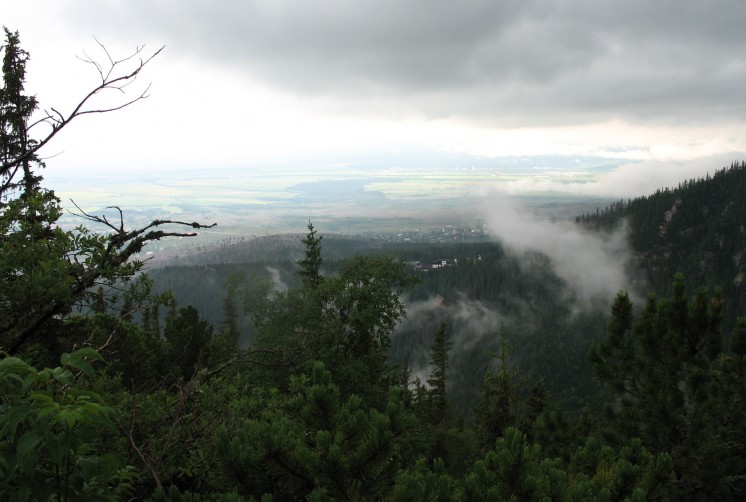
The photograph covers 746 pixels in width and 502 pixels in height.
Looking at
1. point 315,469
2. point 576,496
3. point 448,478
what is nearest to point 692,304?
point 576,496

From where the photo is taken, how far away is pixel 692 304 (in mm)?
10383

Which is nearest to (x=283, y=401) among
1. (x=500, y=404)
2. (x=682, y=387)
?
(x=682, y=387)

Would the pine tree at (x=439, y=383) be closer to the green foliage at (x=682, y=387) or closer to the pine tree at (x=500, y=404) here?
the pine tree at (x=500, y=404)

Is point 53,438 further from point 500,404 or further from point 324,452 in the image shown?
point 500,404

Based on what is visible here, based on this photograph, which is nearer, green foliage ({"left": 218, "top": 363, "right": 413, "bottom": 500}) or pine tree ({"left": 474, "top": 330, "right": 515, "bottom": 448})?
green foliage ({"left": 218, "top": 363, "right": 413, "bottom": 500})

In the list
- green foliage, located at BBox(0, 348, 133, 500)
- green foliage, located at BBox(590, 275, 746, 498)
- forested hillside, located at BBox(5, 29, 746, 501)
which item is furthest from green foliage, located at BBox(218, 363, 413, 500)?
green foliage, located at BBox(590, 275, 746, 498)

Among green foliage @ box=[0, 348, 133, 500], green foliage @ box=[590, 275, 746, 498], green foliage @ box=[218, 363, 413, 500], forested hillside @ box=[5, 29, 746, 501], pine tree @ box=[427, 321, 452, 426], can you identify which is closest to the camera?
green foliage @ box=[0, 348, 133, 500]

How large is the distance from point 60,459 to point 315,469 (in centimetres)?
217

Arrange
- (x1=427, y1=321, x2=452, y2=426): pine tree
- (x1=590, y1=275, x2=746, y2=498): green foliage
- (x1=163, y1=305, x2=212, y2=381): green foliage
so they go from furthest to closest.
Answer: (x1=427, y1=321, x2=452, y2=426): pine tree < (x1=163, y1=305, x2=212, y2=381): green foliage < (x1=590, y1=275, x2=746, y2=498): green foliage

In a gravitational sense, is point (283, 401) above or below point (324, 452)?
below

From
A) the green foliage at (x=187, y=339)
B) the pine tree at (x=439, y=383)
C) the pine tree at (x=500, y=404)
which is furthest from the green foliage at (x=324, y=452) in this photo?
the pine tree at (x=439, y=383)

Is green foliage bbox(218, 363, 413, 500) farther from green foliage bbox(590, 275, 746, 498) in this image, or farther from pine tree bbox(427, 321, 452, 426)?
pine tree bbox(427, 321, 452, 426)

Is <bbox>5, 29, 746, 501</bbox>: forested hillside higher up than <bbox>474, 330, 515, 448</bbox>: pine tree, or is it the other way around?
<bbox>5, 29, 746, 501</bbox>: forested hillside

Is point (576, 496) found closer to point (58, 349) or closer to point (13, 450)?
point (13, 450)
